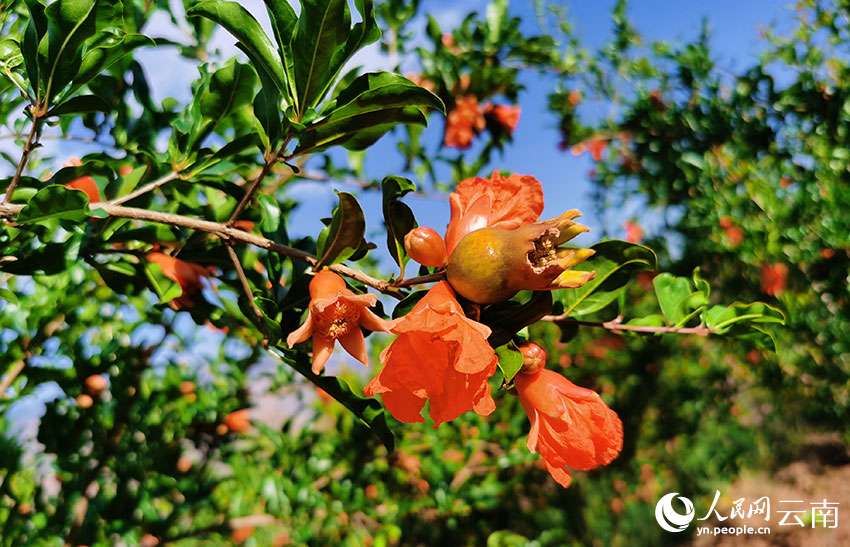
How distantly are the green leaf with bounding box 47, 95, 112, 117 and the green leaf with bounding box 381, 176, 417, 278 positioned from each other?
1.46 ft

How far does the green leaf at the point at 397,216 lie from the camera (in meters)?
0.67

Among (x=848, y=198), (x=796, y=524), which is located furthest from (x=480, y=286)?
(x=796, y=524)

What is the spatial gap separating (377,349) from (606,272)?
2073 mm

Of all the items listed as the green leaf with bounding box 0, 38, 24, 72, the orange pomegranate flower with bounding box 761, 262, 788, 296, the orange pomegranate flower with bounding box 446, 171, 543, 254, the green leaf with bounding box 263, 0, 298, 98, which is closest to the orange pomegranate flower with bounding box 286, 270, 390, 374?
the orange pomegranate flower with bounding box 446, 171, 543, 254

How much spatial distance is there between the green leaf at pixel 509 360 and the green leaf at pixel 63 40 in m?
0.66

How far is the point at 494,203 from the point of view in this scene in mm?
717

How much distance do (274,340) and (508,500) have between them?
102 inches

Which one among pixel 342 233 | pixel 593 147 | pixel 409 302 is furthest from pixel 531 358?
pixel 593 147

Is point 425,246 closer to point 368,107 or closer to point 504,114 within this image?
point 368,107

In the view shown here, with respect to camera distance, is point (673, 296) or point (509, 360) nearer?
point (509, 360)

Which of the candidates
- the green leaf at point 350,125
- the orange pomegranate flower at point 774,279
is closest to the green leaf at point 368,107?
the green leaf at point 350,125

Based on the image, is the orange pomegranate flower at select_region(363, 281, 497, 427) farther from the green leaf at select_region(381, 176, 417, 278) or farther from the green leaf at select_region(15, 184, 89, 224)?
the green leaf at select_region(15, 184, 89, 224)

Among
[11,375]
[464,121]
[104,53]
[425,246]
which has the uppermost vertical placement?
[104,53]

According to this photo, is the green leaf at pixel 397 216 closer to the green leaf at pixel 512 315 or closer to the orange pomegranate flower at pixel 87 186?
the green leaf at pixel 512 315
